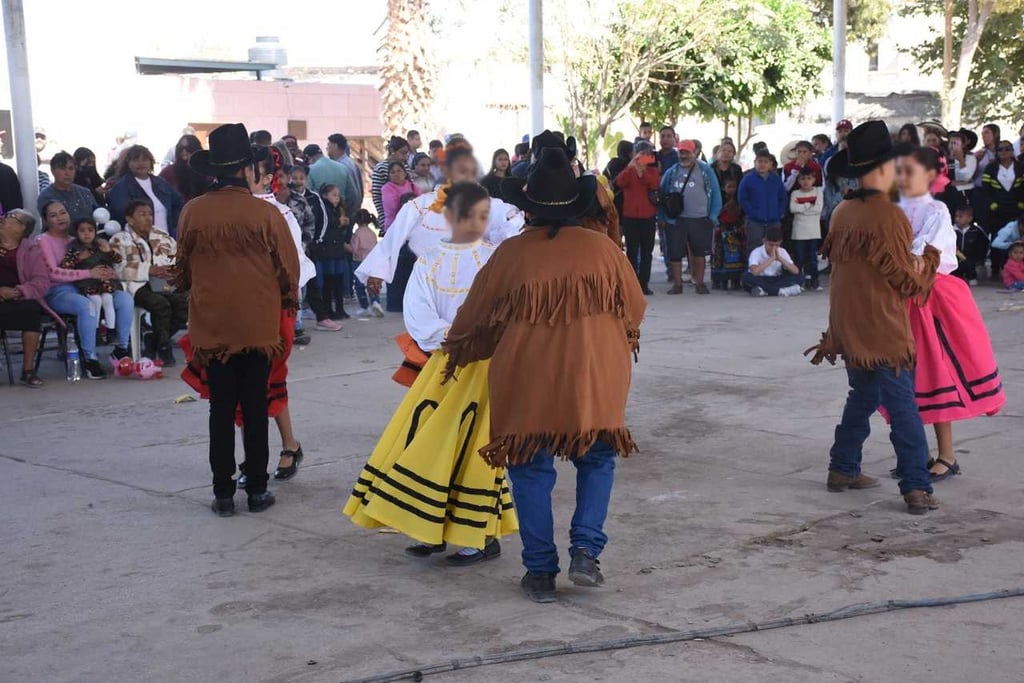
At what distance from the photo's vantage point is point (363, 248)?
14094 millimetres

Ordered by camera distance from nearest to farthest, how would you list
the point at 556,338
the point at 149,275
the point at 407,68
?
the point at 556,338, the point at 149,275, the point at 407,68

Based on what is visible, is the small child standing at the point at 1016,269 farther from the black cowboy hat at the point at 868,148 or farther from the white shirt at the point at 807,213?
the black cowboy hat at the point at 868,148

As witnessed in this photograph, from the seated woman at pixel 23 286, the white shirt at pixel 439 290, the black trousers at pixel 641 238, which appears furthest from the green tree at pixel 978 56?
the white shirt at pixel 439 290

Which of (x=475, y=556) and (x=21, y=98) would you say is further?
(x=21, y=98)

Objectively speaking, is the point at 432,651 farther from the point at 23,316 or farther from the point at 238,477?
the point at 23,316

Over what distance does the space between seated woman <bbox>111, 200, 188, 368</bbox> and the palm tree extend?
669 inches

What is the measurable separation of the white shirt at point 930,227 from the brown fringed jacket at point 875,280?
0.24 ft

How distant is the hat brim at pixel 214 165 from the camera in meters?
6.28

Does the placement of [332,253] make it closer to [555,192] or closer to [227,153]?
[227,153]

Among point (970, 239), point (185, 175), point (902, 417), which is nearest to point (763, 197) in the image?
point (970, 239)

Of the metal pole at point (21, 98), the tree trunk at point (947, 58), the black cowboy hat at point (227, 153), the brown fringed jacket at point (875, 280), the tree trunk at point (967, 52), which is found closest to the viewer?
the brown fringed jacket at point (875, 280)

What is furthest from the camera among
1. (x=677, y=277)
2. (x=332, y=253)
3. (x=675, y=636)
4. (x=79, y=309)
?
(x=677, y=277)

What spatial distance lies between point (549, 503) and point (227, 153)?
241 cm

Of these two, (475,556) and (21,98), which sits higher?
(21,98)
